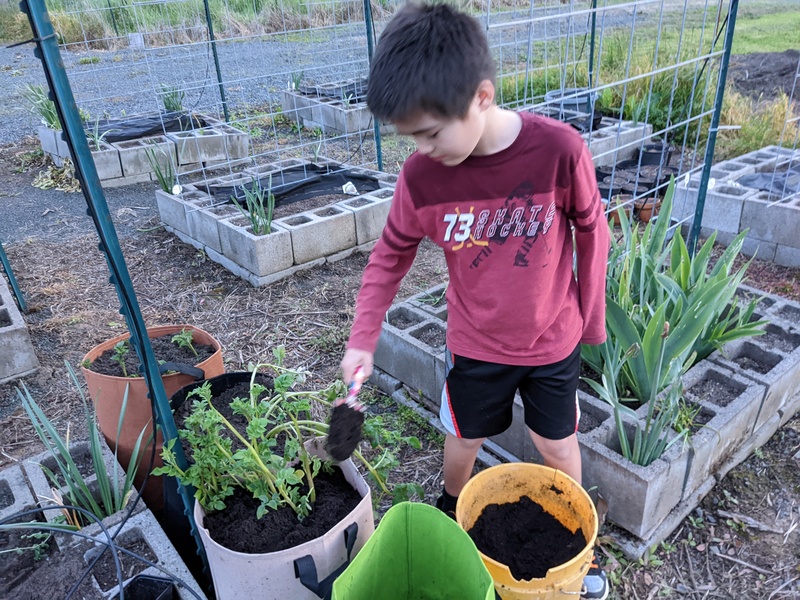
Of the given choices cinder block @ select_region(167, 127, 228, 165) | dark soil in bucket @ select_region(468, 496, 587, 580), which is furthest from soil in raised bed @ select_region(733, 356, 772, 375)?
cinder block @ select_region(167, 127, 228, 165)

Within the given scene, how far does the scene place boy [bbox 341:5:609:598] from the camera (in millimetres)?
1198

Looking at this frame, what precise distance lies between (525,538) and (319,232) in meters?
2.41

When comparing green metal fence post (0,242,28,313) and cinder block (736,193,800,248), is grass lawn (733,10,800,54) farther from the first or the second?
green metal fence post (0,242,28,313)

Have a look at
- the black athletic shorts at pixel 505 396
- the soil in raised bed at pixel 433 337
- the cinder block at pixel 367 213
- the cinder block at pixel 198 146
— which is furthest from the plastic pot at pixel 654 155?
the black athletic shorts at pixel 505 396

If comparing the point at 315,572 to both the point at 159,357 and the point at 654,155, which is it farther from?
→ the point at 654,155

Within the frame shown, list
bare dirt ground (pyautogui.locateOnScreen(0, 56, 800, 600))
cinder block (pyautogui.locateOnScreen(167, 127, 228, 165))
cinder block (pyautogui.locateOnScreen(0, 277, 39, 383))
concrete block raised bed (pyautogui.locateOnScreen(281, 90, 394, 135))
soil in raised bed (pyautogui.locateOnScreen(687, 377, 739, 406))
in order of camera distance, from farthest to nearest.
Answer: concrete block raised bed (pyautogui.locateOnScreen(281, 90, 394, 135)), cinder block (pyautogui.locateOnScreen(167, 127, 228, 165)), cinder block (pyautogui.locateOnScreen(0, 277, 39, 383)), soil in raised bed (pyautogui.locateOnScreen(687, 377, 739, 406)), bare dirt ground (pyautogui.locateOnScreen(0, 56, 800, 600))

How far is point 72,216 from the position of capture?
477cm

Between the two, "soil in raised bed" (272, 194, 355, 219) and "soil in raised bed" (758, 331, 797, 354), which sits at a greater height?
"soil in raised bed" (272, 194, 355, 219)

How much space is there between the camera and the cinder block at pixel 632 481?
1765 mm

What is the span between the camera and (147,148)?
522 cm

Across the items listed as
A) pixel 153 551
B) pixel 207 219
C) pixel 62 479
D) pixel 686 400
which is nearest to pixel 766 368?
pixel 686 400

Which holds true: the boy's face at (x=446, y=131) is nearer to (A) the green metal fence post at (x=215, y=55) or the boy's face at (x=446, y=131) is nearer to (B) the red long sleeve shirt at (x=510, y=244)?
(B) the red long sleeve shirt at (x=510, y=244)

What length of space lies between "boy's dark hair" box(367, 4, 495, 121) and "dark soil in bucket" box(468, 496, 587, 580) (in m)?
1.10

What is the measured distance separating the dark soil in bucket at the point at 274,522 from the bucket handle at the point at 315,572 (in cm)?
6
